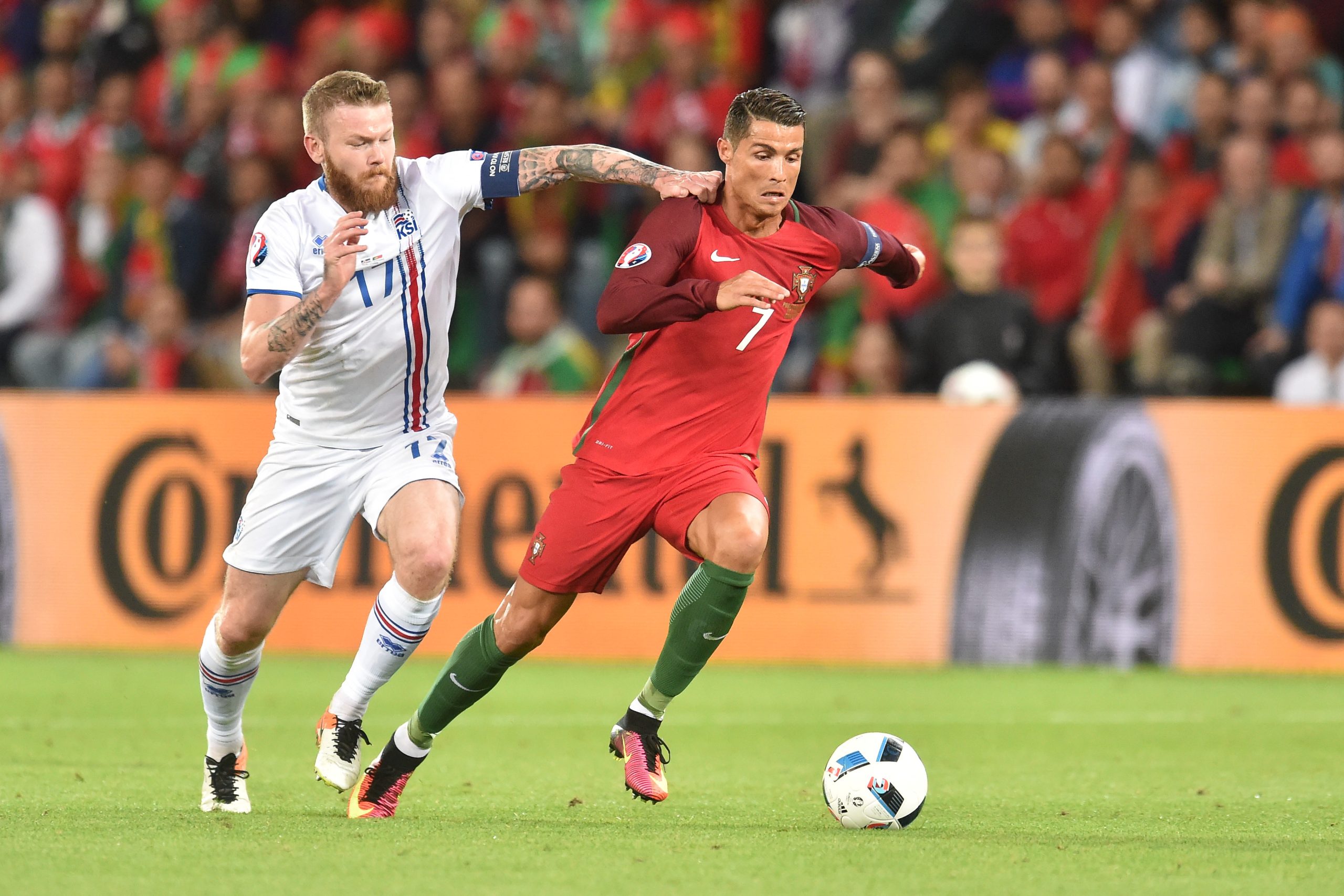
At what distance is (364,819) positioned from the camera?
5.67 metres

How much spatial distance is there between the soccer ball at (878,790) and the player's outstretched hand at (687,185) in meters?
1.80

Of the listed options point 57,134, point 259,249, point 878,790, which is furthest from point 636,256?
point 57,134

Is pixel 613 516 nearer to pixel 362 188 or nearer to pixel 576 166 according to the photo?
pixel 576 166

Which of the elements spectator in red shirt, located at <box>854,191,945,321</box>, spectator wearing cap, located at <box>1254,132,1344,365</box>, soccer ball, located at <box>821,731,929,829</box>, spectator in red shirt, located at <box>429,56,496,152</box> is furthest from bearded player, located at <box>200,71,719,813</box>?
spectator in red shirt, located at <box>429,56,496,152</box>

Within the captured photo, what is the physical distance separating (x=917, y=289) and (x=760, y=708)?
12.7ft

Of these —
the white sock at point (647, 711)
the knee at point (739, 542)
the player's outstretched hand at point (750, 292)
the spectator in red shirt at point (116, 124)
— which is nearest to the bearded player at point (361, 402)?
the player's outstretched hand at point (750, 292)

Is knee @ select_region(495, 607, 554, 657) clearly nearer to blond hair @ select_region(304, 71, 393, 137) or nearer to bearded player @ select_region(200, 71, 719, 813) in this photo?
bearded player @ select_region(200, 71, 719, 813)

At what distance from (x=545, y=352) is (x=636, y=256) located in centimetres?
632

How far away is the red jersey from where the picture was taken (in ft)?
19.7

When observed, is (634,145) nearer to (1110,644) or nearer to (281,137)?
(281,137)

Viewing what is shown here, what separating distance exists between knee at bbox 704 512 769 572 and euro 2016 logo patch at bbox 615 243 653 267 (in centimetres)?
82

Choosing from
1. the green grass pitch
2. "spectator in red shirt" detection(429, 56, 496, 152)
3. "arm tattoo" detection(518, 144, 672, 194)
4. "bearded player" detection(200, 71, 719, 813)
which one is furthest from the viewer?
"spectator in red shirt" detection(429, 56, 496, 152)

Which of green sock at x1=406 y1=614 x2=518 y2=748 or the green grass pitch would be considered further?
green sock at x1=406 y1=614 x2=518 y2=748

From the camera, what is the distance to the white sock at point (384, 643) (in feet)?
19.2
